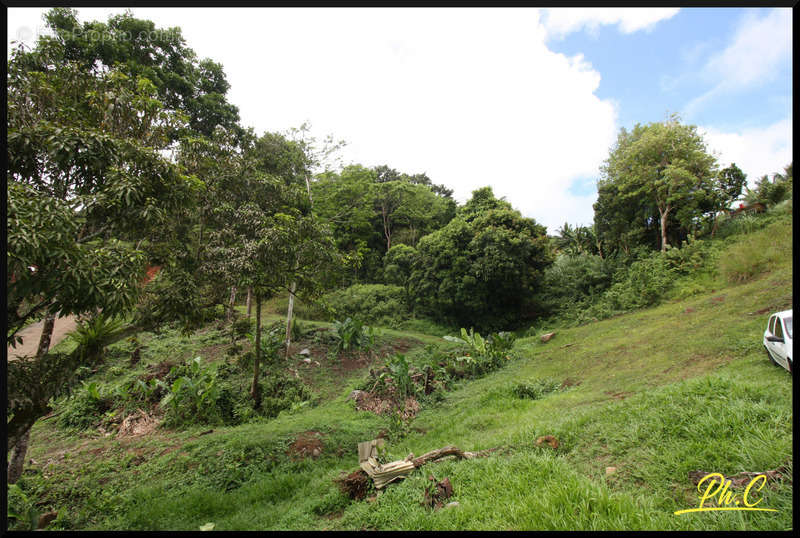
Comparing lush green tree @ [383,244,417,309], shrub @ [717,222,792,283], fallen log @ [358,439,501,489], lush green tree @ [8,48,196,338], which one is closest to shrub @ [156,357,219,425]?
lush green tree @ [8,48,196,338]

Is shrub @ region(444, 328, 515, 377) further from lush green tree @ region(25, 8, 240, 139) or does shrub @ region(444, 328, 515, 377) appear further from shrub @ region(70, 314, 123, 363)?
lush green tree @ region(25, 8, 240, 139)

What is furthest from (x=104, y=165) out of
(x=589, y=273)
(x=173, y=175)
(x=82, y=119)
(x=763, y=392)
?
(x=589, y=273)

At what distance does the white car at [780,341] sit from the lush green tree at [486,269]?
897 cm

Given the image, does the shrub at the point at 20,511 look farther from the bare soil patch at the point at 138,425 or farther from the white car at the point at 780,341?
the white car at the point at 780,341

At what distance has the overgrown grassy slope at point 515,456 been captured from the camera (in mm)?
2357

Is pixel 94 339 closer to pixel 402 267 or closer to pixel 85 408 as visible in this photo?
pixel 85 408

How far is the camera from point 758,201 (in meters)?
11.6

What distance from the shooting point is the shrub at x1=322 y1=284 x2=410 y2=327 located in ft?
52.2

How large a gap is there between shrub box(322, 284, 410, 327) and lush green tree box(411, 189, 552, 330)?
1.58 m

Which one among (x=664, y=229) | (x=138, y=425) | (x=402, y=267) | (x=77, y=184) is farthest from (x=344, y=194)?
(x=664, y=229)

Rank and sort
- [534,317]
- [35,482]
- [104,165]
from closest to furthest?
[104,165] → [35,482] → [534,317]

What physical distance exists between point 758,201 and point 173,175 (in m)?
18.0

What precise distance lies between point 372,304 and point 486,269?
6198 mm

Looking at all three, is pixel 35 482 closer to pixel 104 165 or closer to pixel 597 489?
pixel 104 165
